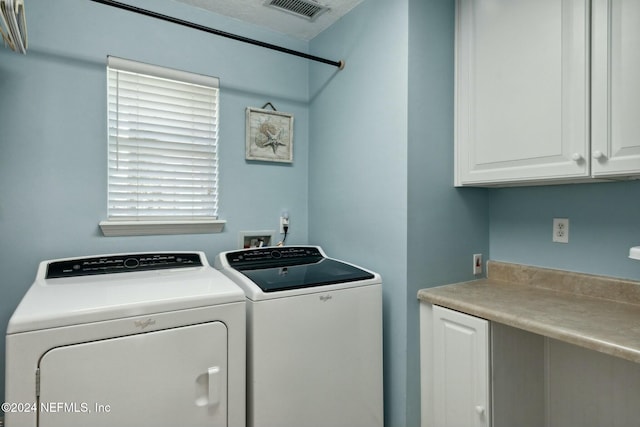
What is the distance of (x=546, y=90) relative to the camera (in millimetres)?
1459

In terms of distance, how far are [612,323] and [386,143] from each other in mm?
1142

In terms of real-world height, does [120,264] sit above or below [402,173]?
below

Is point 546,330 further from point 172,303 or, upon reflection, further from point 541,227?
point 172,303

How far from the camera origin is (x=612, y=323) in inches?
49.3

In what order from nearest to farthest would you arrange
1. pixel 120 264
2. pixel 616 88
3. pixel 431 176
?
pixel 616 88, pixel 120 264, pixel 431 176

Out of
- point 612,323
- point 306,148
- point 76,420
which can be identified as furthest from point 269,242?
point 612,323

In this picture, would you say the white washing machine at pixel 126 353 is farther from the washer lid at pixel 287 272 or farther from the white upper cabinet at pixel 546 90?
the white upper cabinet at pixel 546 90

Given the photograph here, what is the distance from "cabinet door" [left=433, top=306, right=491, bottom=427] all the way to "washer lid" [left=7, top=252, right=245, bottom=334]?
0.92 metres

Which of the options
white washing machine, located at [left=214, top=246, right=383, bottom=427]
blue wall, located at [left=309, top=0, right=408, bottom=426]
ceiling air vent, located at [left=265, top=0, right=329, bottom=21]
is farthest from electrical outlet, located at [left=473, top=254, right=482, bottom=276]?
ceiling air vent, located at [left=265, top=0, right=329, bottom=21]

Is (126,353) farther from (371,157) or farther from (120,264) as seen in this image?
(371,157)

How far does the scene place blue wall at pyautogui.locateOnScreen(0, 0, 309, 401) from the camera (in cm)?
156

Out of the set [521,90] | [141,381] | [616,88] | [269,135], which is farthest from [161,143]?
[616,88]

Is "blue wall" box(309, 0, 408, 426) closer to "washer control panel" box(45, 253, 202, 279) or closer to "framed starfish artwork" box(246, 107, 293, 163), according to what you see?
"framed starfish artwork" box(246, 107, 293, 163)

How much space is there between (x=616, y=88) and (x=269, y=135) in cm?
166
